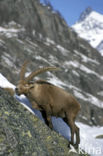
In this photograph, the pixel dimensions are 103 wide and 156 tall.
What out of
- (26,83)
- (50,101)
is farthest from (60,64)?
(50,101)

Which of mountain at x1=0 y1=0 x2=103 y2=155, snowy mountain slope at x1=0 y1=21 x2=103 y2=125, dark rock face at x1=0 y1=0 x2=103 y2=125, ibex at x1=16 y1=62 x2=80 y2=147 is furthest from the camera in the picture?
dark rock face at x1=0 y1=0 x2=103 y2=125

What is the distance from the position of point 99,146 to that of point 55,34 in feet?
347

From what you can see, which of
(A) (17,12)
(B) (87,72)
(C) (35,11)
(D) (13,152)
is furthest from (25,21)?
(D) (13,152)

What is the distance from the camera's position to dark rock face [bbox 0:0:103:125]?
6562 centimetres

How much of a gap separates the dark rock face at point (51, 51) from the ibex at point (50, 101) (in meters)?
47.3

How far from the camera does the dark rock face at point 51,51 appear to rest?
65625 mm

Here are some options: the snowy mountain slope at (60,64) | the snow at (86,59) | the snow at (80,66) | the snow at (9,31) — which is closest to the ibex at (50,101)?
the snowy mountain slope at (60,64)

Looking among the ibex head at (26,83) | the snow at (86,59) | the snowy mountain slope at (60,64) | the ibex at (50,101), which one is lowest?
the ibex at (50,101)

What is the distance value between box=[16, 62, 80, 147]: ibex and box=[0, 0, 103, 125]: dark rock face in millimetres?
47339

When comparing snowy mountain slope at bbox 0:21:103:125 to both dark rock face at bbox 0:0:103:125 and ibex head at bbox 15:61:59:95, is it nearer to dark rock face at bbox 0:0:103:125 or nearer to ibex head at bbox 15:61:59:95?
dark rock face at bbox 0:0:103:125

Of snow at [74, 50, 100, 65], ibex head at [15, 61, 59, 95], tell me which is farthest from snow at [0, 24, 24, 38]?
ibex head at [15, 61, 59, 95]

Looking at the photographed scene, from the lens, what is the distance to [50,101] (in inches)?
348

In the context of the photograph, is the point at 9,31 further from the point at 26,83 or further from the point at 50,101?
the point at 50,101

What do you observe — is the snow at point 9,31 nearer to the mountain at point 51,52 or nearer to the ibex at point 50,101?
the mountain at point 51,52
